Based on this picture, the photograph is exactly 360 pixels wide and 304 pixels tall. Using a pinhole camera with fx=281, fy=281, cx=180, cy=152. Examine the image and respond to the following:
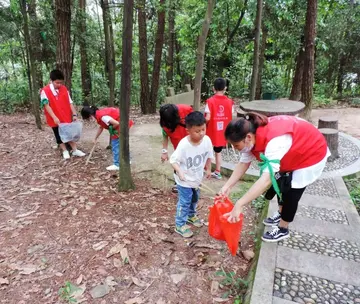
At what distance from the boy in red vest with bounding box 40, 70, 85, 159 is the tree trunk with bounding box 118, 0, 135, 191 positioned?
6.12ft

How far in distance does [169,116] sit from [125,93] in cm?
74

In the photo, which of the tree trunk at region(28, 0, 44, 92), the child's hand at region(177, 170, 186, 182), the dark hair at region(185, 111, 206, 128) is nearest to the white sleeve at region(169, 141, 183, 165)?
the child's hand at region(177, 170, 186, 182)

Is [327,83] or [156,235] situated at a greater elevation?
[327,83]

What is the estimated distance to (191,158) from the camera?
285 cm

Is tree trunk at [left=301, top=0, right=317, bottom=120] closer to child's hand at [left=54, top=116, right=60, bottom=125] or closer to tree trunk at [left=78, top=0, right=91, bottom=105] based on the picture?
tree trunk at [left=78, top=0, right=91, bottom=105]

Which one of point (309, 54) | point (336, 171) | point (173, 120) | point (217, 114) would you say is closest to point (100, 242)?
point (173, 120)

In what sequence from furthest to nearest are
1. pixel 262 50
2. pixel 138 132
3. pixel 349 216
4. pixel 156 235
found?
pixel 262 50 < pixel 138 132 < pixel 349 216 < pixel 156 235

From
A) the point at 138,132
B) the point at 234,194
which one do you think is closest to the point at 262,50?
the point at 138,132

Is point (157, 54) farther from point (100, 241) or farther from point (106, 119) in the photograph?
point (100, 241)

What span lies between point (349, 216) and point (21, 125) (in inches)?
308

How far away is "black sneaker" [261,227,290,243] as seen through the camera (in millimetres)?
2842

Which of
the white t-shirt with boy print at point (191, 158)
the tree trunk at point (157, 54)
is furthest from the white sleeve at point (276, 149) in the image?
the tree trunk at point (157, 54)

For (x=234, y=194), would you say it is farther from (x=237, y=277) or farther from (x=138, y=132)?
(x=138, y=132)

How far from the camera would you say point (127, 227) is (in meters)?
3.23
